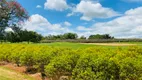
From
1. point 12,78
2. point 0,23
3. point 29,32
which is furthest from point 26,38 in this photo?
point 12,78

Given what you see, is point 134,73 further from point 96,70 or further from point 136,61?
point 96,70

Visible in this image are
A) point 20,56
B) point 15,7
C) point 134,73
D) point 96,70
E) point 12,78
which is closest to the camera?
point 134,73

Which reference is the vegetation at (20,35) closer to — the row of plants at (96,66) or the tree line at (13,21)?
the tree line at (13,21)

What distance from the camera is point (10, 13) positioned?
36312mm

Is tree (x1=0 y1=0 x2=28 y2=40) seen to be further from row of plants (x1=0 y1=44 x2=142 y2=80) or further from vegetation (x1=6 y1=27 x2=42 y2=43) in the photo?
row of plants (x1=0 y1=44 x2=142 y2=80)

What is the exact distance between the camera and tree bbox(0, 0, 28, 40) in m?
35.4

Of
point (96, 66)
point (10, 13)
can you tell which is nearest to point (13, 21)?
point (10, 13)

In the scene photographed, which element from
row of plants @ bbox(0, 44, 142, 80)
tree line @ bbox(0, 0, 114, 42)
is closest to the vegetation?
tree line @ bbox(0, 0, 114, 42)

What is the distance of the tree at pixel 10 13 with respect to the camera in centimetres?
3541

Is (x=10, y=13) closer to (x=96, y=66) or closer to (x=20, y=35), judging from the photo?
(x=20, y=35)

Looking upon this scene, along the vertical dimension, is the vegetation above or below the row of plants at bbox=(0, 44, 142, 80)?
above

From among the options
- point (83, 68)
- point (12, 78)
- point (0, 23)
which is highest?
point (0, 23)

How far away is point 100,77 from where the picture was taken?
7219 millimetres

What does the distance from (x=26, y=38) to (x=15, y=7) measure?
4635 millimetres
